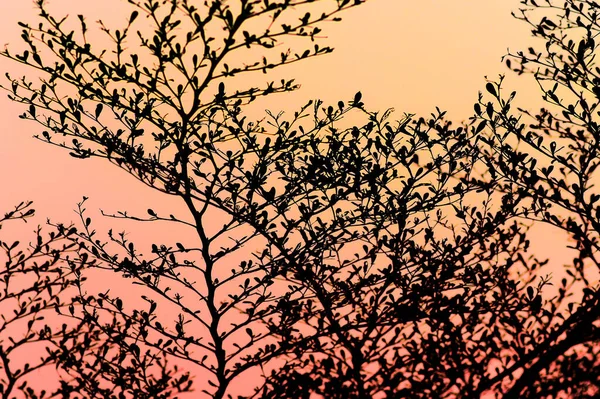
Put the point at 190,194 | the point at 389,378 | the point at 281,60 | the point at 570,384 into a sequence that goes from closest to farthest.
A: the point at 570,384, the point at 389,378, the point at 281,60, the point at 190,194

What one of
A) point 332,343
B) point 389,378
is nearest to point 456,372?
point 389,378

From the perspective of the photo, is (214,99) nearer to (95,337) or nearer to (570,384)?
(95,337)

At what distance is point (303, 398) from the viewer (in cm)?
802

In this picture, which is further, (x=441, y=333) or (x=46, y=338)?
(x=46, y=338)

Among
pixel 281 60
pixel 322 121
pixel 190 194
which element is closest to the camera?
pixel 281 60

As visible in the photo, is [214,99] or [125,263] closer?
[214,99]

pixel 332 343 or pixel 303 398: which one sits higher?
pixel 332 343

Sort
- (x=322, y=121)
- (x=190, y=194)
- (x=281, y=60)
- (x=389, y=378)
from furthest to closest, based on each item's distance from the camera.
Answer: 1. (x=322, y=121)
2. (x=190, y=194)
3. (x=281, y=60)
4. (x=389, y=378)

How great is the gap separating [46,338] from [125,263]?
4.40 ft

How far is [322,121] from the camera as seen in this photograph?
434 inches

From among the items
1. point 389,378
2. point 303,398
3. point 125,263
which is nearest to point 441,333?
point 389,378

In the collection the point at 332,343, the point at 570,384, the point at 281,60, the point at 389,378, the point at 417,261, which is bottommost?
the point at 570,384

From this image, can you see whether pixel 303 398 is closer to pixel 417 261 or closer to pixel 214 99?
pixel 417 261

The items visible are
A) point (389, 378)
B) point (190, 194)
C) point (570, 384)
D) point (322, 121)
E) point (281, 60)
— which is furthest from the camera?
point (322, 121)
